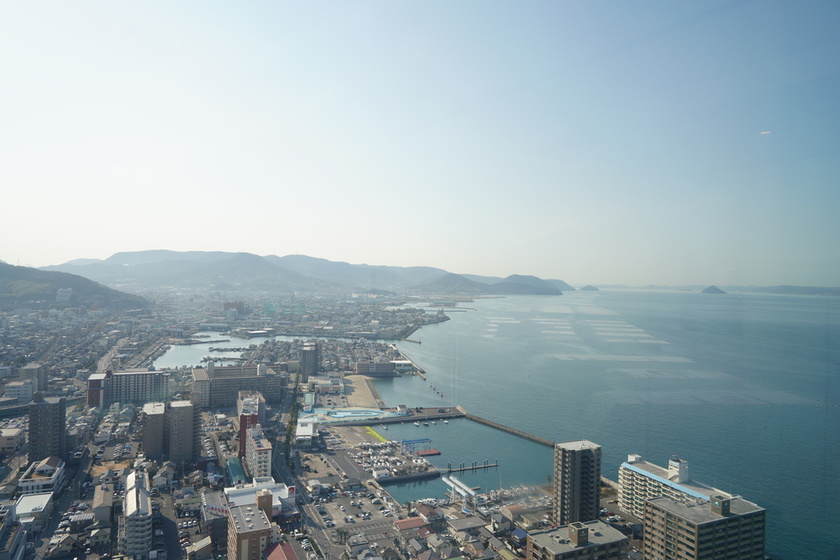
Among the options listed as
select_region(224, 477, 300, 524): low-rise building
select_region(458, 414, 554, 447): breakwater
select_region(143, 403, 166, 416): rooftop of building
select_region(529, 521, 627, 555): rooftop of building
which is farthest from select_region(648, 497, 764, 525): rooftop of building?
select_region(143, 403, 166, 416): rooftop of building

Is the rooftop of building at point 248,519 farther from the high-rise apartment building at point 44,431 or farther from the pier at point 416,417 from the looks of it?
the pier at point 416,417

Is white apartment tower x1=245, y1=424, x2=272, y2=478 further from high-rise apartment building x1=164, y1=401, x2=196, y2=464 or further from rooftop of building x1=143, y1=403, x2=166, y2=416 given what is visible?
rooftop of building x1=143, y1=403, x2=166, y2=416

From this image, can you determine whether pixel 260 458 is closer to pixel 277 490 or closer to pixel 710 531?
pixel 277 490

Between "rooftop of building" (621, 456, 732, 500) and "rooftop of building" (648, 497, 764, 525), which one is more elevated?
"rooftop of building" (648, 497, 764, 525)

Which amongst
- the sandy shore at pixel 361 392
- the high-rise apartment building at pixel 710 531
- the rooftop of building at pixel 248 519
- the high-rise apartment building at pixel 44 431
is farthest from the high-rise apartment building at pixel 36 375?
the high-rise apartment building at pixel 710 531

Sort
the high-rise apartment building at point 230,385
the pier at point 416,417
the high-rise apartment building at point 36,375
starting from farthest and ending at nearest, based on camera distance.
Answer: the high-rise apartment building at point 36,375 → the high-rise apartment building at point 230,385 → the pier at point 416,417

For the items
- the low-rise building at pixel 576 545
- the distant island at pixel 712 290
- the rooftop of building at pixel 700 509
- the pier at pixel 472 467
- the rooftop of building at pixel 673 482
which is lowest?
the pier at pixel 472 467

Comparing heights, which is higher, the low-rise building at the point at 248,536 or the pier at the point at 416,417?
the low-rise building at the point at 248,536
